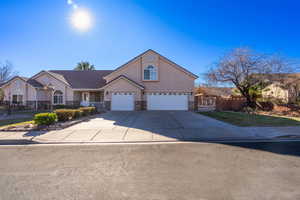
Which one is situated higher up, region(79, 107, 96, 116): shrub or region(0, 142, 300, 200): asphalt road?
region(79, 107, 96, 116): shrub

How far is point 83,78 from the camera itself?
23234 mm

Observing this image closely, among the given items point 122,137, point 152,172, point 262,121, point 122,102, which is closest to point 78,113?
point 122,102

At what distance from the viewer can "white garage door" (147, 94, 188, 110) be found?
18.4 meters

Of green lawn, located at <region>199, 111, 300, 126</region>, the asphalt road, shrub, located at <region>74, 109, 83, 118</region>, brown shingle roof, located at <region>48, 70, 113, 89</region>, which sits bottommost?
the asphalt road

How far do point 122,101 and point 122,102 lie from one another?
4.8 inches

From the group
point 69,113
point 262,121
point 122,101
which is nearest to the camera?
point 262,121

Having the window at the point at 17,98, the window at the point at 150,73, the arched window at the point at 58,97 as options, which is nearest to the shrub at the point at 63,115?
the window at the point at 150,73

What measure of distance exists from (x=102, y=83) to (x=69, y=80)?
517cm

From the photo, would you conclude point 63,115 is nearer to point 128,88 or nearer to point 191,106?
point 128,88

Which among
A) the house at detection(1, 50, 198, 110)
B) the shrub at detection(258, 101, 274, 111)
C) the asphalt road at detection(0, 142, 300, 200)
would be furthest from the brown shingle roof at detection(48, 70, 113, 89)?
the shrub at detection(258, 101, 274, 111)

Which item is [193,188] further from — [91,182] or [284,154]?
[284,154]

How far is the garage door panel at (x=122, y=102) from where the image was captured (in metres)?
17.9

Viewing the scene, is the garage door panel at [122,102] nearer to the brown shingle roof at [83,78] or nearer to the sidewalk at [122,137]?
the brown shingle roof at [83,78]

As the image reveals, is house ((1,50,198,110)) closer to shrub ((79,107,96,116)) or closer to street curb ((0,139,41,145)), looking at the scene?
shrub ((79,107,96,116))
